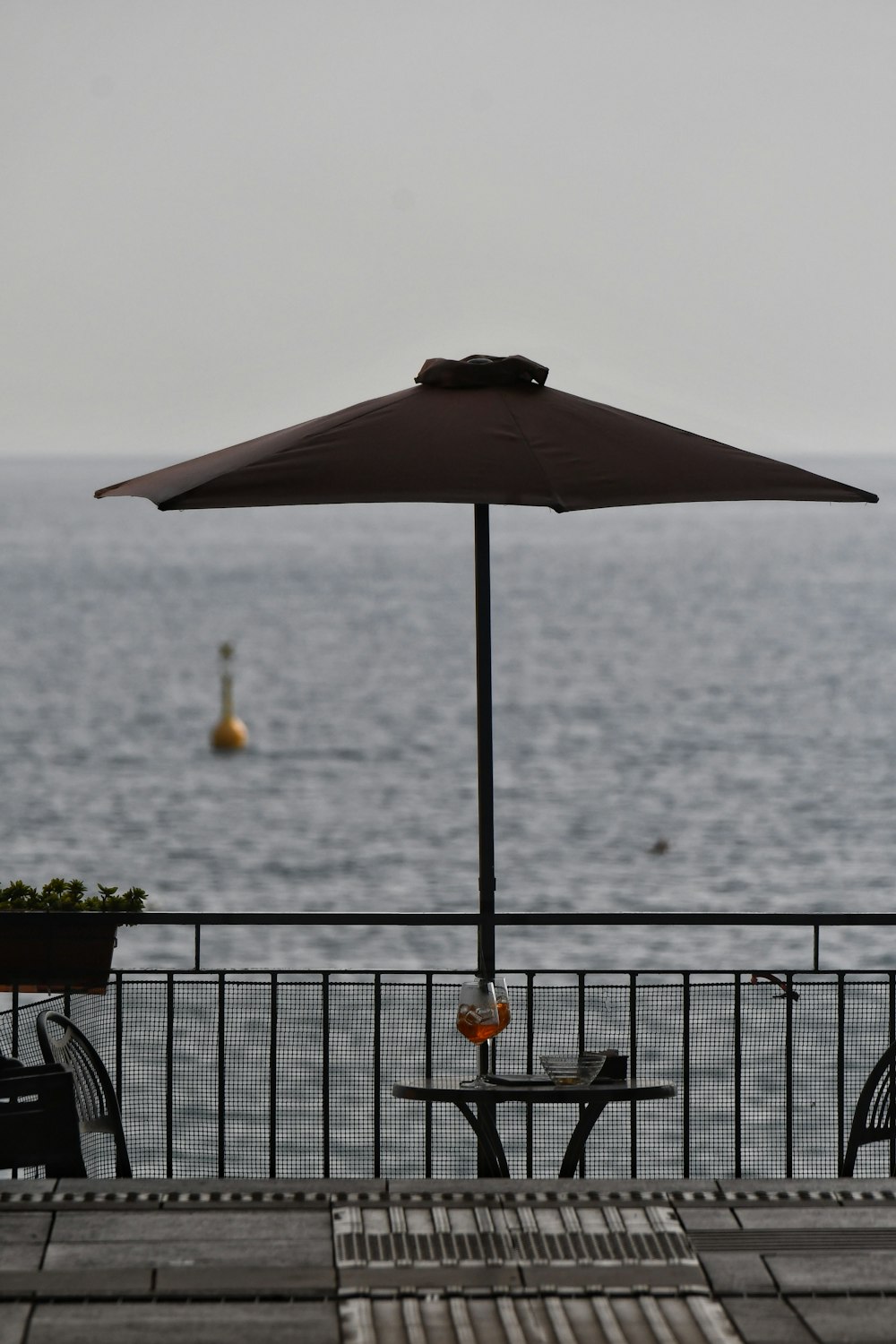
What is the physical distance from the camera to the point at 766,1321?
8.53 ft

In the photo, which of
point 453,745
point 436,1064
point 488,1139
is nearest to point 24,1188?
point 488,1139

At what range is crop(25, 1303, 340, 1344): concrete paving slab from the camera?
2533mm

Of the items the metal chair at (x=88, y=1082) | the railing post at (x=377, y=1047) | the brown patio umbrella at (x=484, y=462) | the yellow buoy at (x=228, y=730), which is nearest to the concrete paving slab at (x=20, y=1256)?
the metal chair at (x=88, y=1082)

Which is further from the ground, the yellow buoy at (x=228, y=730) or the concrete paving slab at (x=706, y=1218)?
the concrete paving slab at (x=706, y=1218)

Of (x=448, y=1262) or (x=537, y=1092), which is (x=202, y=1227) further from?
(x=537, y=1092)

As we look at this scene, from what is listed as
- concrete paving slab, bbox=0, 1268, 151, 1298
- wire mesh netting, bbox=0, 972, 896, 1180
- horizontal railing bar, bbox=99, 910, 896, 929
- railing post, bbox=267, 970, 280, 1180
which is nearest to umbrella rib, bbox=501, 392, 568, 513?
horizontal railing bar, bbox=99, 910, 896, 929

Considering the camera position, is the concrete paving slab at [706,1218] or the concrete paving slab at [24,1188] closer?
the concrete paving slab at [706,1218]

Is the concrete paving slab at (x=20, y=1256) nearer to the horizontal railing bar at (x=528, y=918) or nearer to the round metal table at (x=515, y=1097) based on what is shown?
the round metal table at (x=515, y=1097)

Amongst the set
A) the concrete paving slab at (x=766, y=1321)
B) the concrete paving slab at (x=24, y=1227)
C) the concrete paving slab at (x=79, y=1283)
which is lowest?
the concrete paving slab at (x=766, y=1321)

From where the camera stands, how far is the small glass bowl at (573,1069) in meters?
3.82

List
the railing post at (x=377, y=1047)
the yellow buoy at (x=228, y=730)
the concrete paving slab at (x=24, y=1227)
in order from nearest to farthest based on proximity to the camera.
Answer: the concrete paving slab at (x=24, y=1227)
the railing post at (x=377, y=1047)
the yellow buoy at (x=228, y=730)

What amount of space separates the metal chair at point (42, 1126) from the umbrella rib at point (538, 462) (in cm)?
161

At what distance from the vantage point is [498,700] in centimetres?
7406

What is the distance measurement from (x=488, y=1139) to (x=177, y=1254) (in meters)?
1.18
